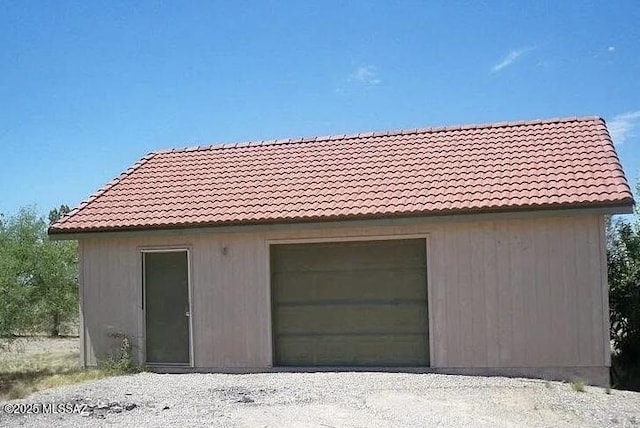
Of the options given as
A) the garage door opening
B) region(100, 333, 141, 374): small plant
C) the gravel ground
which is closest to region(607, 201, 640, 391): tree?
the gravel ground

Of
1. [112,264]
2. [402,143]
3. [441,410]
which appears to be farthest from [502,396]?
[112,264]

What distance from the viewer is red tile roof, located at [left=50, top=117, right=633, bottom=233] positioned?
12.5 metres

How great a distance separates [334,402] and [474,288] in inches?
143

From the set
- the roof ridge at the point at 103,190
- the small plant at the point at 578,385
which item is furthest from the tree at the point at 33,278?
the small plant at the point at 578,385

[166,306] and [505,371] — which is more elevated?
[166,306]

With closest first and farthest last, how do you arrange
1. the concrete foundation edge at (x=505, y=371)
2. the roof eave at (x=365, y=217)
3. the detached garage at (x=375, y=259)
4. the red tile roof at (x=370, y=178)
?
1. the roof eave at (x=365, y=217)
2. the concrete foundation edge at (x=505, y=371)
3. the detached garage at (x=375, y=259)
4. the red tile roof at (x=370, y=178)

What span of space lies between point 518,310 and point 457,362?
1.28 metres

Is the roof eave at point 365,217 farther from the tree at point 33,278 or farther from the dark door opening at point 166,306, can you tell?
the tree at point 33,278

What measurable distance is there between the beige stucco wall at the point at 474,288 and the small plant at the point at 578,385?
0.92 feet

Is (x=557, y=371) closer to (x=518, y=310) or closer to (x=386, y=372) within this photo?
(x=518, y=310)

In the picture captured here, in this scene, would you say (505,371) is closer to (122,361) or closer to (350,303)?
(350,303)

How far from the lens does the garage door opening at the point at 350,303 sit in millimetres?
12930

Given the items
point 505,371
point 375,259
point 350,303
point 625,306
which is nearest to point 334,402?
point 350,303

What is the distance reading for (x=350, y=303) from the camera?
13219 millimetres
